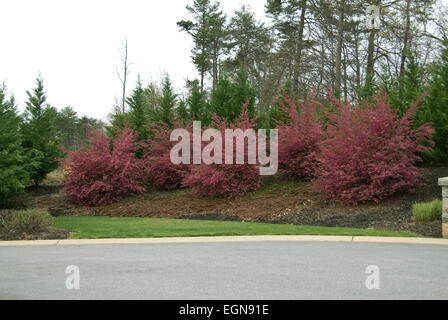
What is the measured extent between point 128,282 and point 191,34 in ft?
105

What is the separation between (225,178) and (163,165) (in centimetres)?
356

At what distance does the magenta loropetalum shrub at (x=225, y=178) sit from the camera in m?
14.7

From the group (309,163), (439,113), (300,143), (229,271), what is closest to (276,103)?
(300,143)

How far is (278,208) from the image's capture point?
13.0 m

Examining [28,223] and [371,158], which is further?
[371,158]

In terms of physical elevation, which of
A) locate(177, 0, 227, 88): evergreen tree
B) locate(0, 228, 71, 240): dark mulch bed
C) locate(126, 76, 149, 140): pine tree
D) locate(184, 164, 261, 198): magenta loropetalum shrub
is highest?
locate(177, 0, 227, 88): evergreen tree

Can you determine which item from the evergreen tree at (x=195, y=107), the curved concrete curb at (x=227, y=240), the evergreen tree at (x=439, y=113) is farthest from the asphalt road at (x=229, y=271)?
the evergreen tree at (x=195, y=107)

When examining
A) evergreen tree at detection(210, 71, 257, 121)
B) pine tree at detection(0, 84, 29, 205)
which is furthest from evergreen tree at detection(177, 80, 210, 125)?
pine tree at detection(0, 84, 29, 205)

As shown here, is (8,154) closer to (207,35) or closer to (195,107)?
(195,107)

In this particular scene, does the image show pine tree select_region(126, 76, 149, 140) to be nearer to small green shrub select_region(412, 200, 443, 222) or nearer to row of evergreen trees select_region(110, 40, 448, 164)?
row of evergreen trees select_region(110, 40, 448, 164)

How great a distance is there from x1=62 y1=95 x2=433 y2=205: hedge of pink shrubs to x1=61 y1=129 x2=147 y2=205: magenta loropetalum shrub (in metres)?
0.04

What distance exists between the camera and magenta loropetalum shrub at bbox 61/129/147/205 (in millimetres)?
16188

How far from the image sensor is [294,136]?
50.0 ft
